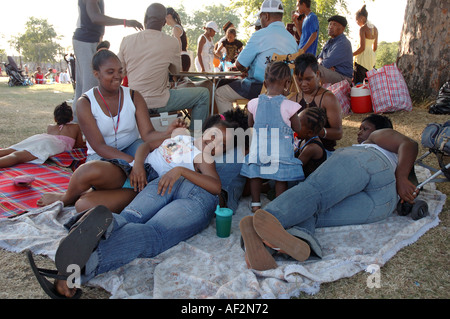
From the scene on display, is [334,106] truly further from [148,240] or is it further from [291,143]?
[148,240]

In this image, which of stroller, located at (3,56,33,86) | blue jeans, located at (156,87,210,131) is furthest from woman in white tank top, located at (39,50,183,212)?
stroller, located at (3,56,33,86)

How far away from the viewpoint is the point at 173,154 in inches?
105

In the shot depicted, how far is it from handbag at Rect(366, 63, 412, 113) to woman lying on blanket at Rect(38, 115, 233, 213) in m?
3.79

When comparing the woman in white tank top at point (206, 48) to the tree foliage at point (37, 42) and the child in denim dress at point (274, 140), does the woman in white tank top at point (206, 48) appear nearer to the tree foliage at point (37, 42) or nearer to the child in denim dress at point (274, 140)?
the child in denim dress at point (274, 140)

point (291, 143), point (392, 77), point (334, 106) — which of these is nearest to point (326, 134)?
point (334, 106)

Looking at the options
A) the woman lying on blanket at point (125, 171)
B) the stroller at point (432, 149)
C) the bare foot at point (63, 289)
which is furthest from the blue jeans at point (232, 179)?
the bare foot at point (63, 289)

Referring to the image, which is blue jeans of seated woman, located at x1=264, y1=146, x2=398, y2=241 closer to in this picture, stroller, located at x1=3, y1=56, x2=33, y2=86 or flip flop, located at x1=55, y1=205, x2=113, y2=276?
flip flop, located at x1=55, y1=205, x2=113, y2=276

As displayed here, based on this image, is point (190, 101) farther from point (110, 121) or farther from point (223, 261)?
point (223, 261)

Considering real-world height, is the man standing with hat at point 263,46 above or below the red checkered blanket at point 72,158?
above

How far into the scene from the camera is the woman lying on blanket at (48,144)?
384 cm

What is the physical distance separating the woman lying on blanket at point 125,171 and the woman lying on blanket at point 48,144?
1378 mm

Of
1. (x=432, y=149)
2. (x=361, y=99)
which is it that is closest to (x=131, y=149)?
(x=432, y=149)

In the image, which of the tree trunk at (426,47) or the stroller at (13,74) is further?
the stroller at (13,74)
